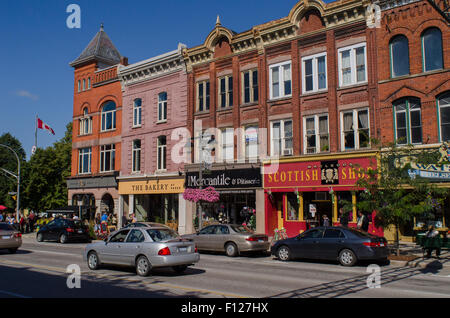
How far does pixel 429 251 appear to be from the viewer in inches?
647

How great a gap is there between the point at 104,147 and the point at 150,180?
7245 mm

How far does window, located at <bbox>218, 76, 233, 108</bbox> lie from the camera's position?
28.5 metres

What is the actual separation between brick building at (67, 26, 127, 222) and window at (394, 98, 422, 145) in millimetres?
22701

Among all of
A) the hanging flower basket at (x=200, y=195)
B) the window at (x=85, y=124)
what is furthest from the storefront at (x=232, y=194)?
the window at (x=85, y=124)

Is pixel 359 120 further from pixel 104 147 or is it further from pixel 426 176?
pixel 104 147

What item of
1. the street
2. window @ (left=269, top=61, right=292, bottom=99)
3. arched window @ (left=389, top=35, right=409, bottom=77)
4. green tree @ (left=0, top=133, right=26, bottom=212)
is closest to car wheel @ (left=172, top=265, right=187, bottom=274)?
the street

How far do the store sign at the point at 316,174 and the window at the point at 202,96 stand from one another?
7.11m

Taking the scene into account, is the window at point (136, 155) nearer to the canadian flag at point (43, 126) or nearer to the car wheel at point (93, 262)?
the canadian flag at point (43, 126)

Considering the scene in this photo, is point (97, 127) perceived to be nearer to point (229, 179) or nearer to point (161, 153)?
point (161, 153)

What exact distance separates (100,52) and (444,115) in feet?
96.7

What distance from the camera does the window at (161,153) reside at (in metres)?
32.1

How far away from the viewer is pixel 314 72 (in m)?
24.5
